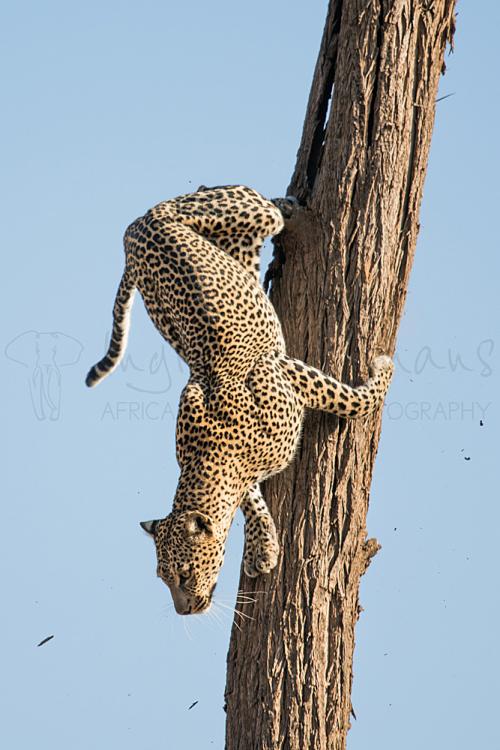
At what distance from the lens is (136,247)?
7344mm

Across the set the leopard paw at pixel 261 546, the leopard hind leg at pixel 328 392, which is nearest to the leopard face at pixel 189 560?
the leopard paw at pixel 261 546

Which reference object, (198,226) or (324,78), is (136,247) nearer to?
(198,226)

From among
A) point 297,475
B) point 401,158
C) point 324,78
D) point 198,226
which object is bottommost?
point 297,475

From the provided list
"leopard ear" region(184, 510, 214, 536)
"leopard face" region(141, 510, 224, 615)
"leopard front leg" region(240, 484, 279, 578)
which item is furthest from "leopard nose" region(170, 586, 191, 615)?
"leopard front leg" region(240, 484, 279, 578)

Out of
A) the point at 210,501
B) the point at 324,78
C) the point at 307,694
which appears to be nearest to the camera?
the point at 210,501

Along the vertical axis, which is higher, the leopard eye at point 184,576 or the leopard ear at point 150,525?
the leopard ear at point 150,525

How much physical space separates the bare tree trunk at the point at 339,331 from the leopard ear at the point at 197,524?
83 cm

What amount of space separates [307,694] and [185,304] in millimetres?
2586

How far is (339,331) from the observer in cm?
741

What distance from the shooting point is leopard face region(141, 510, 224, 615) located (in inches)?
260

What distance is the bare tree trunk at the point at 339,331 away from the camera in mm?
7281

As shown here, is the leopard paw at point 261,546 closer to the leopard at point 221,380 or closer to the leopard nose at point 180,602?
the leopard at point 221,380

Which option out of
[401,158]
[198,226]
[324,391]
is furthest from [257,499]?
[401,158]

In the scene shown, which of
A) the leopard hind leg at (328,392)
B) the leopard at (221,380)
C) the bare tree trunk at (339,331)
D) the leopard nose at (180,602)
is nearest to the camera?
the leopard nose at (180,602)
